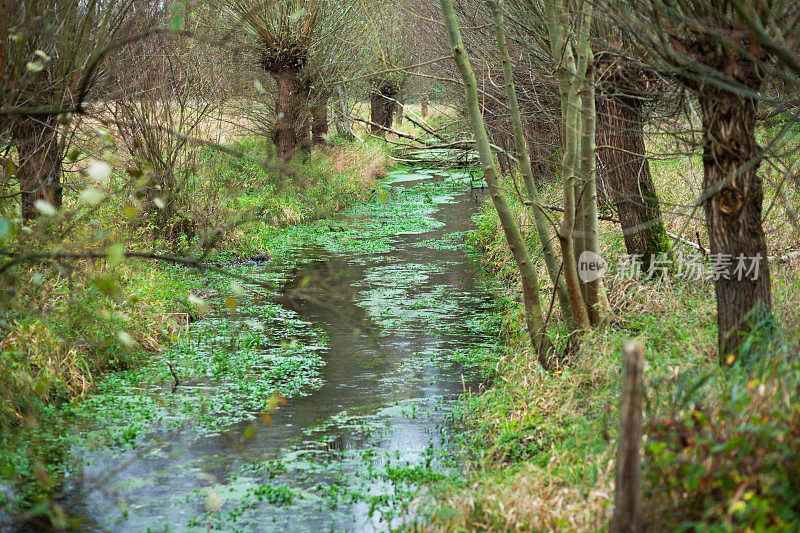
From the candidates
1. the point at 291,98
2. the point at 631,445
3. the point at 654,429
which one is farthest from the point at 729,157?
the point at 291,98

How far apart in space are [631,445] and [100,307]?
6176 mm

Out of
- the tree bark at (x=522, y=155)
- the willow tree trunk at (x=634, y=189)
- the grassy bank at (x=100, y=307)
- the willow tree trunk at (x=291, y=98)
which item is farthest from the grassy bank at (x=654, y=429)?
the willow tree trunk at (x=291, y=98)

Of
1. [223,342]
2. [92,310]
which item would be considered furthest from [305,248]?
[92,310]

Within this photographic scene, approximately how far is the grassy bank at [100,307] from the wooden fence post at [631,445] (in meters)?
1.61

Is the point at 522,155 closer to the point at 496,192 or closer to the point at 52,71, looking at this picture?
the point at 496,192

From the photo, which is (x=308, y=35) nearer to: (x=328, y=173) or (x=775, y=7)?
(x=328, y=173)

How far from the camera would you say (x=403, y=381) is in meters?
7.63

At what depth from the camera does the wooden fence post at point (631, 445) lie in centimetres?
299

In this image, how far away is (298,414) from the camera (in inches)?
269

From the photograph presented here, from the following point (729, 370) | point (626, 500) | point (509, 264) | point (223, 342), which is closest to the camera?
point (626, 500)

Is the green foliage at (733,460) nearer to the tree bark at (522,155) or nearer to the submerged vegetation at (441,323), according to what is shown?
the submerged vegetation at (441,323)

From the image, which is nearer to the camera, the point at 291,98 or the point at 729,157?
the point at 729,157

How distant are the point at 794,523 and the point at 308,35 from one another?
1654cm

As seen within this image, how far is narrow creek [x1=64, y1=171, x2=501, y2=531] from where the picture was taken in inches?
200
